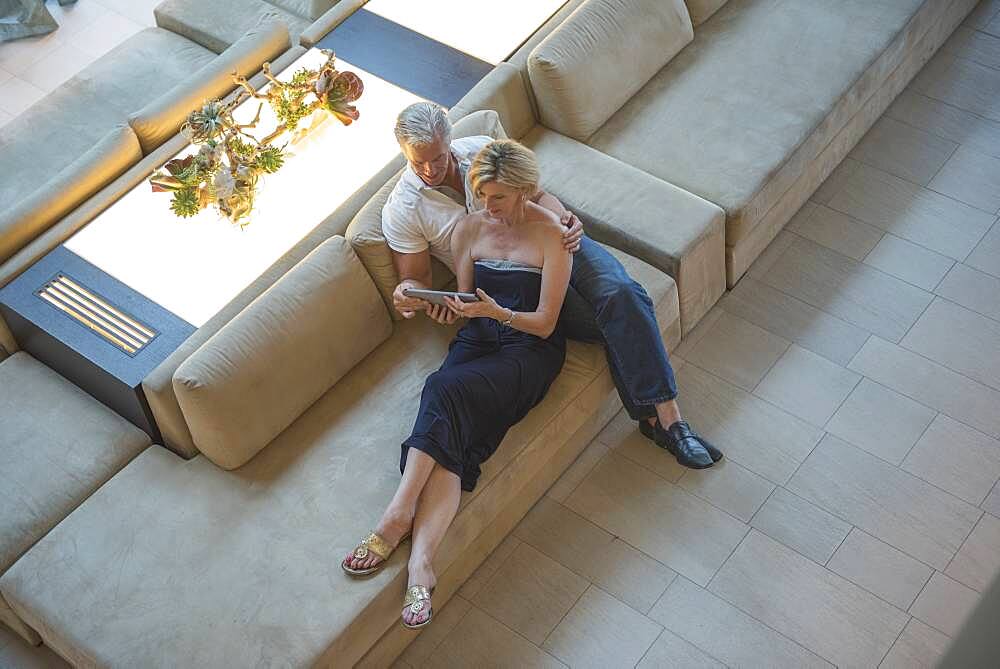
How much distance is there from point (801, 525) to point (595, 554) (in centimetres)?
65

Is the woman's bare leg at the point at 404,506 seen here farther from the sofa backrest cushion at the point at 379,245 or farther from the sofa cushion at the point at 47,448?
the sofa cushion at the point at 47,448

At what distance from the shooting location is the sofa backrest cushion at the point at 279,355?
3182 millimetres

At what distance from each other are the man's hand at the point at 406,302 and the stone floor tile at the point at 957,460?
1629mm

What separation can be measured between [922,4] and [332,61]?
7.94 feet

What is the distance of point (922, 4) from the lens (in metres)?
4.51

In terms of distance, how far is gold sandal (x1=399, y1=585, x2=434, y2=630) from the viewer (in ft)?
9.77

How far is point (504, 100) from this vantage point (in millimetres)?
4012

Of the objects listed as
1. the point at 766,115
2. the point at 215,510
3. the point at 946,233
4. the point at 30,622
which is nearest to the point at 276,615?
the point at 215,510

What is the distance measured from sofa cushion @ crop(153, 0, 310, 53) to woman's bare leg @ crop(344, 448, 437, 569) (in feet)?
7.69

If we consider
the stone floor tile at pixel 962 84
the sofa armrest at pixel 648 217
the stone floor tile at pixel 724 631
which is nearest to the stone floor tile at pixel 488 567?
the stone floor tile at pixel 724 631

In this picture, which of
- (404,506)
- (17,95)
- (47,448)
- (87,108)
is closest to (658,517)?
(404,506)

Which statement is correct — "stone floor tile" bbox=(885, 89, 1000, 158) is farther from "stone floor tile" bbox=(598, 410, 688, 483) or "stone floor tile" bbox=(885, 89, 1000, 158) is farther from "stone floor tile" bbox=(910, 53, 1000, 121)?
"stone floor tile" bbox=(598, 410, 688, 483)

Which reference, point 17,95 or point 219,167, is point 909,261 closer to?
point 219,167

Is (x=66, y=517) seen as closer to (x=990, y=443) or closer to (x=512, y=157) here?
(x=512, y=157)
